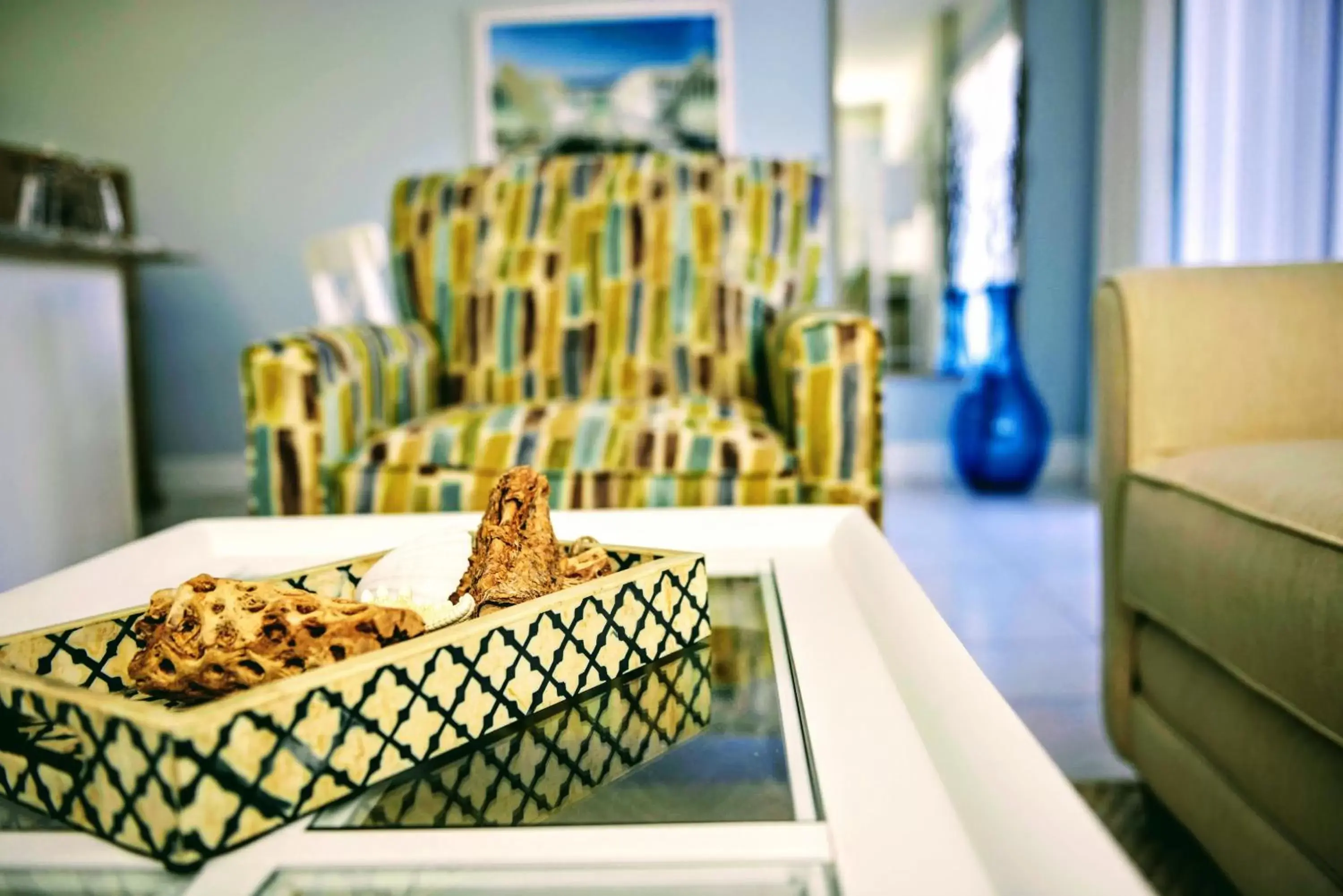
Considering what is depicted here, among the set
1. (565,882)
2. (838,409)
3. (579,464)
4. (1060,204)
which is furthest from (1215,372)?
(1060,204)

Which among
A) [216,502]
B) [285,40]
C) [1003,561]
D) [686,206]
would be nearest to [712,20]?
[285,40]

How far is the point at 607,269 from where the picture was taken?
1865 mm

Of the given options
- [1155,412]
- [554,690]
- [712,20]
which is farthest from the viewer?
[712,20]

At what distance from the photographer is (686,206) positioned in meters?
1.90

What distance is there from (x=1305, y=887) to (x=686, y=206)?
4.89ft

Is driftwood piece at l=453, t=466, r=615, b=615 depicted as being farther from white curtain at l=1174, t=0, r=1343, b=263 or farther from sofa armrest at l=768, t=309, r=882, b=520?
white curtain at l=1174, t=0, r=1343, b=263

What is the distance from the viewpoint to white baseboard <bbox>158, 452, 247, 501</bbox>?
376 centimetres

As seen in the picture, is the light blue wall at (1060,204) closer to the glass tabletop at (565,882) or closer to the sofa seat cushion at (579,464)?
the sofa seat cushion at (579,464)

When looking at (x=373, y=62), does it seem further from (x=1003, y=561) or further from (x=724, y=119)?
(x=1003, y=561)

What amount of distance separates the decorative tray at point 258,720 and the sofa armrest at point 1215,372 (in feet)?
2.63

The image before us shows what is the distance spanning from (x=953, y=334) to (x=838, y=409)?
2432 mm

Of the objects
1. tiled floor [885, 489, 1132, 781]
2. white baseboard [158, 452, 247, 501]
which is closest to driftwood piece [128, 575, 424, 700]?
tiled floor [885, 489, 1132, 781]

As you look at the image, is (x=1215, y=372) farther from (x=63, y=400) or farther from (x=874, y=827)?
(x=63, y=400)

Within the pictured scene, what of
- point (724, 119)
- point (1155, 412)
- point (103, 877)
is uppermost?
point (724, 119)
